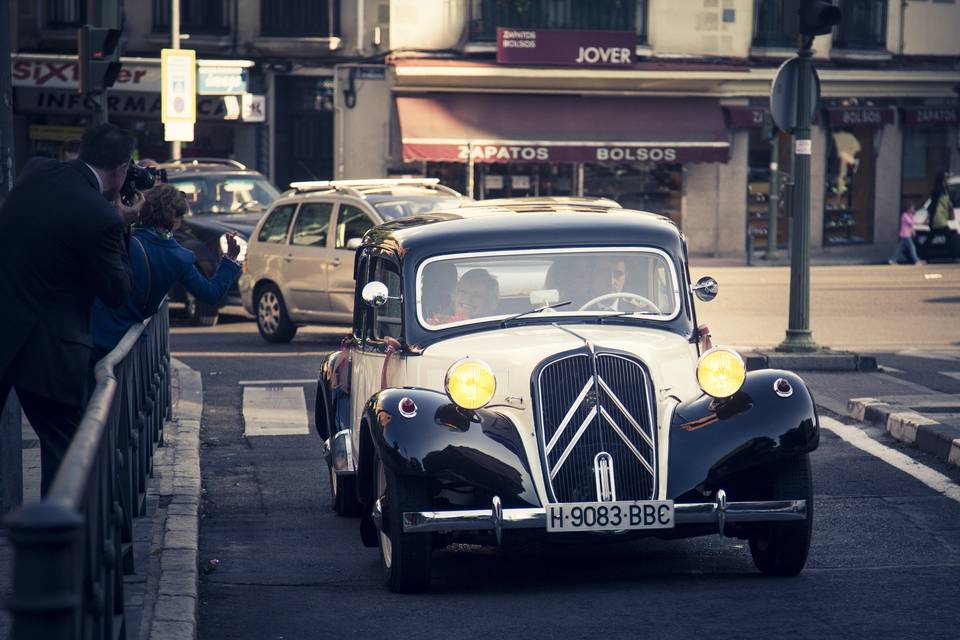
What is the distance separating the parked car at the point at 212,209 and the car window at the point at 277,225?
1021mm

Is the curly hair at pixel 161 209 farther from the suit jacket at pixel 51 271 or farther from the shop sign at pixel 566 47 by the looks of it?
the shop sign at pixel 566 47

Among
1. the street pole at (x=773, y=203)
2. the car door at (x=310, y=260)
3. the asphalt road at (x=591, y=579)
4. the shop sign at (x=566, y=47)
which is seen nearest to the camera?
the asphalt road at (x=591, y=579)

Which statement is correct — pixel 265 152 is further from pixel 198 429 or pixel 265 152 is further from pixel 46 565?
pixel 46 565

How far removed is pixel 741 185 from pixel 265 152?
998 centimetres

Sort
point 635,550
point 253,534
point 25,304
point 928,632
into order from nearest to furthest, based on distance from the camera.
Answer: point 928,632
point 25,304
point 635,550
point 253,534

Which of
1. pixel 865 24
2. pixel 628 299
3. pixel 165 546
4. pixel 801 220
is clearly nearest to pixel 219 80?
pixel 801 220

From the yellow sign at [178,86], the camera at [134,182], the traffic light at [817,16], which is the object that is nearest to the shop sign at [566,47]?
the yellow sign at [178,86]

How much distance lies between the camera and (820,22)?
14414 mm

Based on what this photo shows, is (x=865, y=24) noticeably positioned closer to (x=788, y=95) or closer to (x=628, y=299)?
(x=788, y=95)

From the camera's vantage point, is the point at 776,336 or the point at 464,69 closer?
the point at 776,336

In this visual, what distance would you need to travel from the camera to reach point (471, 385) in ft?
23.2

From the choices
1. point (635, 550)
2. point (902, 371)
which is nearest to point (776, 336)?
point (902, 371)

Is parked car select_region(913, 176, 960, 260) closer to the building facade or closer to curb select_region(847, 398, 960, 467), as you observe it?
the building facade

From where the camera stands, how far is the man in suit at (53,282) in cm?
657
